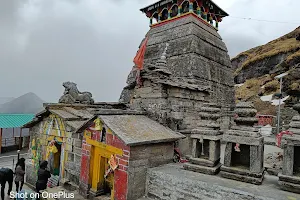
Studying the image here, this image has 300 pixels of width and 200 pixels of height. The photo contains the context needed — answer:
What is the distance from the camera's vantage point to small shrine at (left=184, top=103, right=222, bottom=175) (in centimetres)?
665

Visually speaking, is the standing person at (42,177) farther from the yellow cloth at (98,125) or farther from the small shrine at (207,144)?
the small shrine at (207,144)

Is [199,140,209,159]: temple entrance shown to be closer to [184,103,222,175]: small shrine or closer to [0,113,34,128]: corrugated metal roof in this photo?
[184,103,222,175]: small shrine

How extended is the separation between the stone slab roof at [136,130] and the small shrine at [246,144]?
212 cm

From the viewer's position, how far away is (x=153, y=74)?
30.8ft

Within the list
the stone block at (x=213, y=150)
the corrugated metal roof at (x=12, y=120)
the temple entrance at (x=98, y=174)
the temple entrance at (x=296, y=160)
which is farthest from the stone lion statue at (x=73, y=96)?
the temple entrance at (x=296, y=160)

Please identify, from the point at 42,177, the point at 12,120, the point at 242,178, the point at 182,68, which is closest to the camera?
the point at 242,178

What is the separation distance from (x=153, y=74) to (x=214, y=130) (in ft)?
12.5

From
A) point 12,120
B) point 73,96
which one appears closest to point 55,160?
point 73,96

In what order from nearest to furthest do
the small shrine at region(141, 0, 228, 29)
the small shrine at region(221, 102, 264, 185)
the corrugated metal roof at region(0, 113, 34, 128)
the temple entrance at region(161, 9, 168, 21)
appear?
the small shrine at region(221, 102, 264, 185)
the small shrine at region(141, 0, 228, 29)
the corrugated metal roof at region(0, 113, 34, 128)
the temple entrance at region(161, 9, 168, 21)

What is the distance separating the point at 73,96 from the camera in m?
13.3

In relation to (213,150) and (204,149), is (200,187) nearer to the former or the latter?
(213,150)

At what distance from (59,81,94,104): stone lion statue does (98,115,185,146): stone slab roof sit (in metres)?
6.26

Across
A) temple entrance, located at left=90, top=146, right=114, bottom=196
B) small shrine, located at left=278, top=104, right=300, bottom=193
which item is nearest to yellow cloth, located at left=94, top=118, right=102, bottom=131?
temple entrance, located at left=90, top=146, right=114, bottom=196

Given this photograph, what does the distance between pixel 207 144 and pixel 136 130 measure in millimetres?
2514
